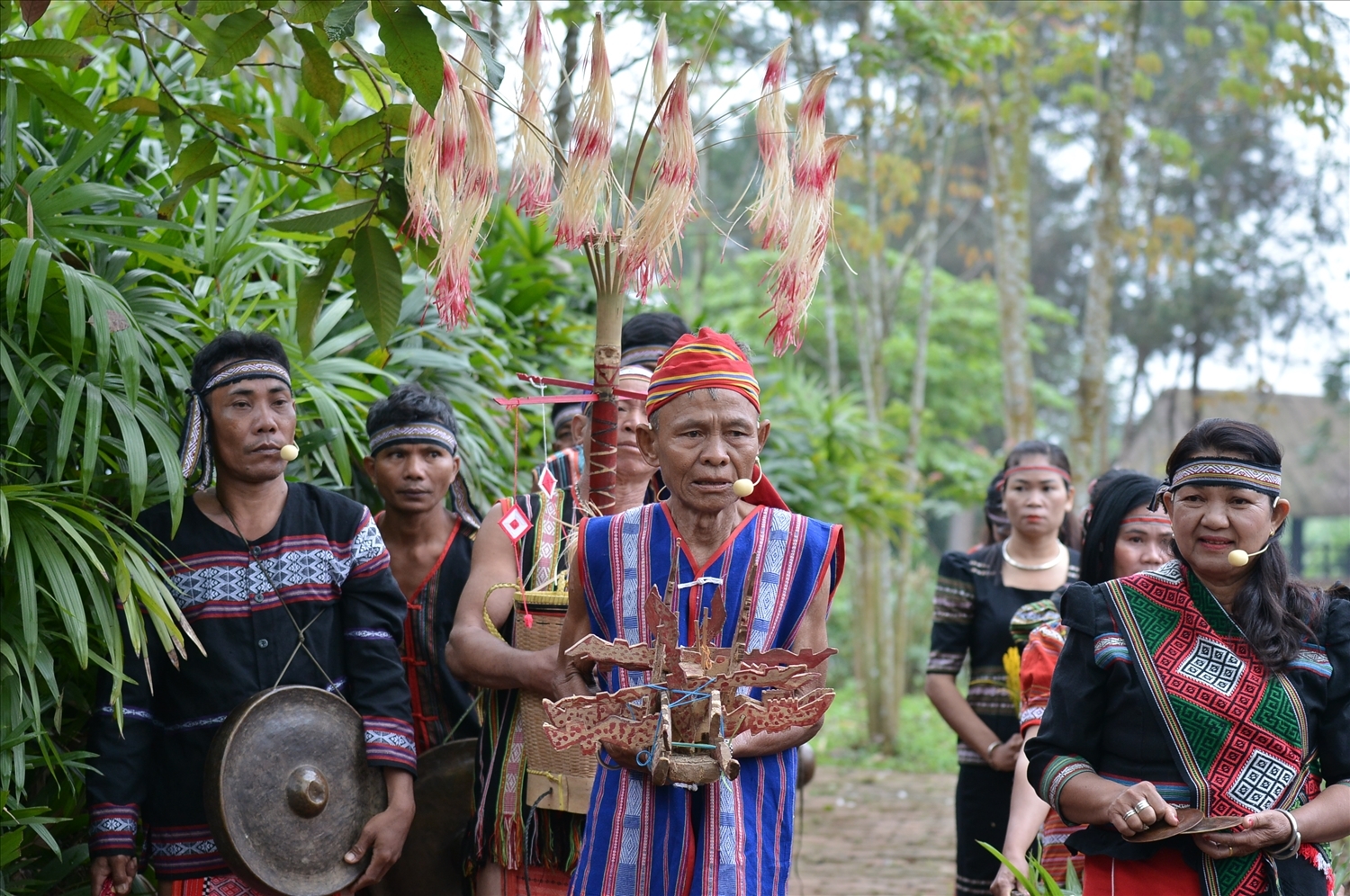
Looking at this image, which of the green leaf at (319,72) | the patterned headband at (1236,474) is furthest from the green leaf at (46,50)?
the patterned headband at (1236,474)

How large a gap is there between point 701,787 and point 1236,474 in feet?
4.37

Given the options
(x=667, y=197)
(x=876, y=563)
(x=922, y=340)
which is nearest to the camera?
(x=667, y=197)

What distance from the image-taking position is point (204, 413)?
3.57 m

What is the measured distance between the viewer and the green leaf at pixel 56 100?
12.7 ft

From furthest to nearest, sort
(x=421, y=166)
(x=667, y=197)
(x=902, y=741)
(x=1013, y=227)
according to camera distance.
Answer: (x=902, y=741) < (x=1013, y=227) < (x=421, y=166) < (x=667, y=197)

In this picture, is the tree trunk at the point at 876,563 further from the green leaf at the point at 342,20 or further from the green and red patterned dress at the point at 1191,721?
the green leaf at the point at 342,20

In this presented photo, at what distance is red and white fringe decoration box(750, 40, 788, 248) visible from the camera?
3053 millimetres

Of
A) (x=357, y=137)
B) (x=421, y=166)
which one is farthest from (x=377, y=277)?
(x=421, y=166)

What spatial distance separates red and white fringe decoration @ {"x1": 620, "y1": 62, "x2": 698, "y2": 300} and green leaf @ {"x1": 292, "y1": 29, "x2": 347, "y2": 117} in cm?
115

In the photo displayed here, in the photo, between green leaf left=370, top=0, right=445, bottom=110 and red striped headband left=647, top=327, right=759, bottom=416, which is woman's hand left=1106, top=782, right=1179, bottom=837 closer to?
red striped headband left=647, top=327, right=759, bottom=416

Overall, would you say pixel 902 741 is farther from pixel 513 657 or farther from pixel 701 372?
pixel 701 372

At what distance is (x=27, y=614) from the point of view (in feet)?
10.8

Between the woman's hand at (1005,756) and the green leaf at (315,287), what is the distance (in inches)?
103

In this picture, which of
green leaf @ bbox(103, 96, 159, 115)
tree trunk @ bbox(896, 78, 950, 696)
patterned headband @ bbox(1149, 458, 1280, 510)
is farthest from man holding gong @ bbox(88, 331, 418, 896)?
tree trunk @ bbox(896, 78, 950, 696)
